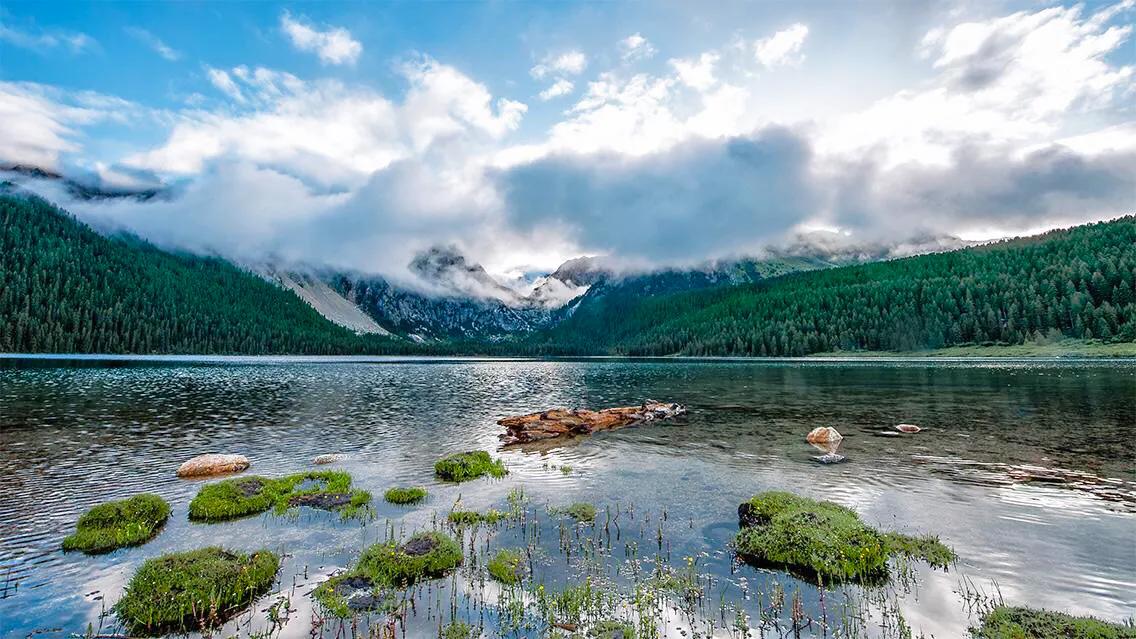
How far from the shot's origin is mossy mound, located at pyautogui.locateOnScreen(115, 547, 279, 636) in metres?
15.0

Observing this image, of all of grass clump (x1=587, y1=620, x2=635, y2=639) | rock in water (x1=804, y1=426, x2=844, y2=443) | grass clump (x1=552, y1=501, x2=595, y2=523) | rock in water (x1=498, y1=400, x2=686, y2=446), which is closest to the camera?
grass clump (x1=587, y1=620, x2=635, y2=639)

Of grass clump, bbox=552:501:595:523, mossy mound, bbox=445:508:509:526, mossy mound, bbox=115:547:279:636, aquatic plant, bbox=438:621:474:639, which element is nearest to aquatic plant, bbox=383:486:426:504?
mossy mound, bbox=445:508:509:526

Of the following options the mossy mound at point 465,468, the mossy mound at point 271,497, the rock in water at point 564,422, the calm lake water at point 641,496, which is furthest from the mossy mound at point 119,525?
the rock in water at point 564,422

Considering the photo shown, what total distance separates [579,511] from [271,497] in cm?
1693

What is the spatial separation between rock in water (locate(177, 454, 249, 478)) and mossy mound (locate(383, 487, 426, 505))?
13480 millimetres

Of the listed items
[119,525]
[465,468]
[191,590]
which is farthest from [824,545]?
[119,525]

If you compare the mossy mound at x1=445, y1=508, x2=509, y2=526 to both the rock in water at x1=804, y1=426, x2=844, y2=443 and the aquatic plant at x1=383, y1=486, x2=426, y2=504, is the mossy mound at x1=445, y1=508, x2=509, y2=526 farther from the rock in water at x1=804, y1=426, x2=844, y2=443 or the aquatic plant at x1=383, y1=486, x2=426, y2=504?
the rock in water at x1=804, y1=426, x2=844, y2=443

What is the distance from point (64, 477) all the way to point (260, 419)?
2938cm

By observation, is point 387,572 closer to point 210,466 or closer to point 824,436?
point 210,466

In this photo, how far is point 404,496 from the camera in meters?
28.6

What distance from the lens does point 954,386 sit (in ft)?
325

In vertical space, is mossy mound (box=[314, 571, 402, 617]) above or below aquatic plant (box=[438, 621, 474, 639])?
above

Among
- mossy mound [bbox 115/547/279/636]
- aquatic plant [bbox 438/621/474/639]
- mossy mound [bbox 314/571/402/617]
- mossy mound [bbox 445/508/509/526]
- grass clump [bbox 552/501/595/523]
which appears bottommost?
grass clump [bbox 552/501/595/523]

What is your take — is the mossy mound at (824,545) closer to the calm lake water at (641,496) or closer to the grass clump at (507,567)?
the calm lake water at (641,496)
